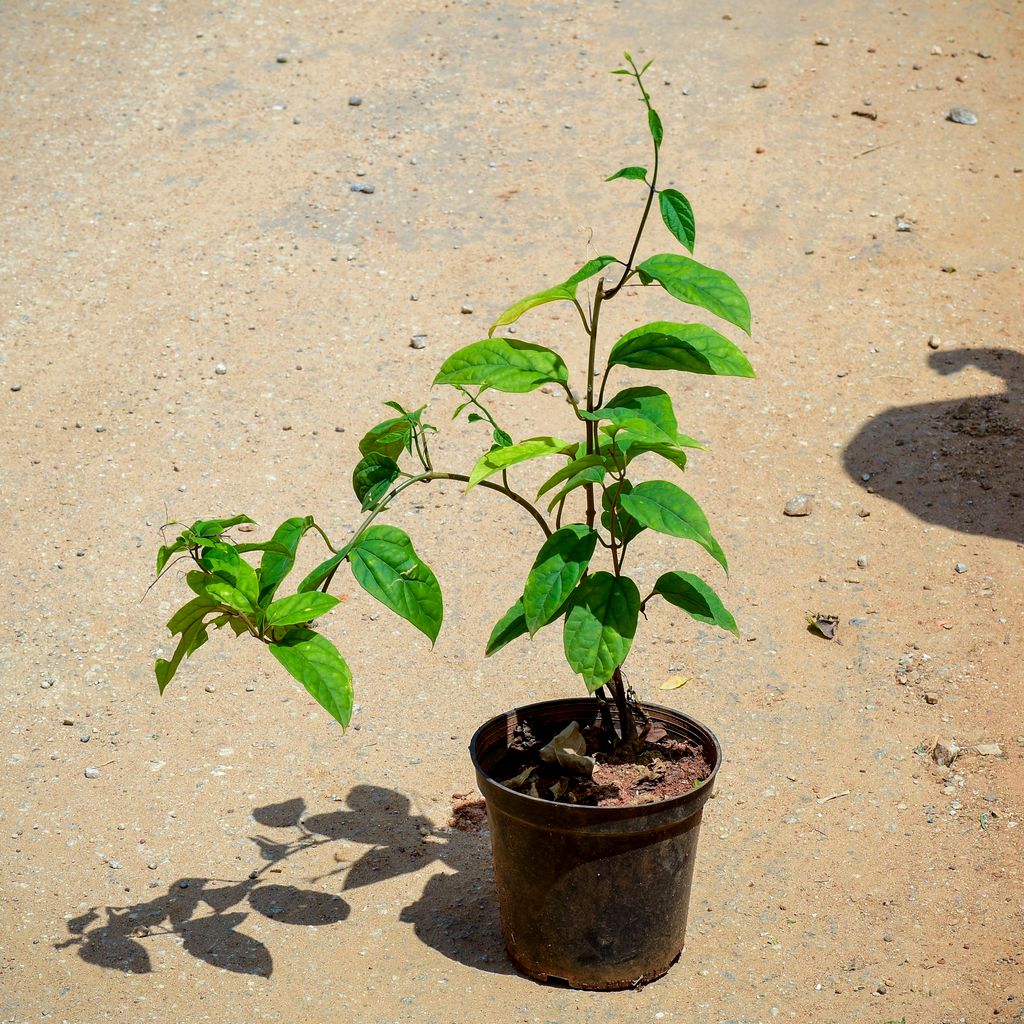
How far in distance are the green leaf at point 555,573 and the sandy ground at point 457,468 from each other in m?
0.82

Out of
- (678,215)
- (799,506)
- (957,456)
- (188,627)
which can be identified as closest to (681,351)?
(678,215)

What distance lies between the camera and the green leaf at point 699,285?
6.46 feet

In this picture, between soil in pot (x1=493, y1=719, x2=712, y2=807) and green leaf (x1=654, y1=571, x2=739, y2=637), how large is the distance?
1.03 ft

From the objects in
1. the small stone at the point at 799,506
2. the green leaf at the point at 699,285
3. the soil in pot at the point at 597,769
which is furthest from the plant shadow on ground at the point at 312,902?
the small stone at the point at 799,506

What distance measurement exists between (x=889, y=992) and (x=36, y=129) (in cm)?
557

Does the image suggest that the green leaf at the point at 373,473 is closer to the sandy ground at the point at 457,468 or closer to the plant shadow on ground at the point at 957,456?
the sandy ground at the point at 457,468

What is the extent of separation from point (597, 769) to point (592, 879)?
0.72 feet

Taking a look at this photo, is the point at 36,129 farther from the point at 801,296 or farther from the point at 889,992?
the point at 889,992

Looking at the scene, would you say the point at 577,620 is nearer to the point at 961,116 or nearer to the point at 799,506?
the point at 799,506

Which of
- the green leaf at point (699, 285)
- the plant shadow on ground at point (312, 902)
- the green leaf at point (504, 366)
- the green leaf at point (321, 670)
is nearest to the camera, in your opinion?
the green leaf at point (321, 670)

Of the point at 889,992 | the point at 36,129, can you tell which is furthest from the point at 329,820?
the point at 36,129

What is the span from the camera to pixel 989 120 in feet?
19.1

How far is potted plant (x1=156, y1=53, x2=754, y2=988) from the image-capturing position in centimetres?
198

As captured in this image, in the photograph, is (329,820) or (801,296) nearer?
(329,820)
